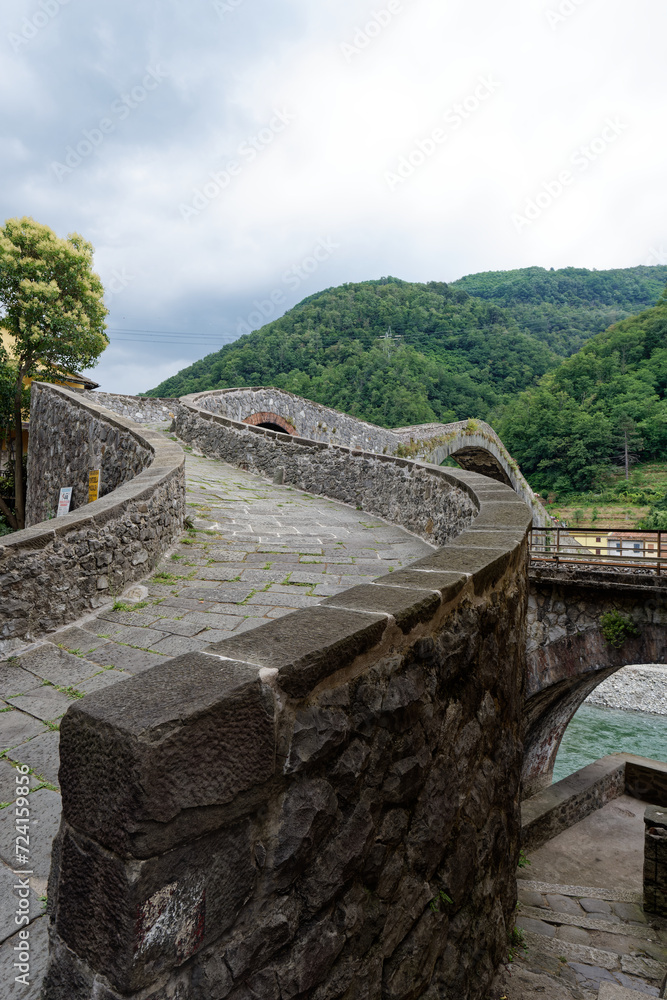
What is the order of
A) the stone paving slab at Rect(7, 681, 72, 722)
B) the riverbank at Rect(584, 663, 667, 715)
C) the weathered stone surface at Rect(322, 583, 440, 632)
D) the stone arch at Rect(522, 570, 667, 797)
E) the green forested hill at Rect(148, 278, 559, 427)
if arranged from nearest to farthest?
1. the weathered stone surface at Rect(322, 583, 440, 632)
2. the stone paving slab at Rect(7, 681, 72, 722)
3. the stone arch at Rect(522, 570, 667, 797)
4. the riverbank at Rect(584, 663, 667, 715)
5. the green forested hill at Rect(148, 278, 559, 427)

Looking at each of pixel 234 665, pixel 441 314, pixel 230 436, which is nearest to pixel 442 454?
pixel 230 436

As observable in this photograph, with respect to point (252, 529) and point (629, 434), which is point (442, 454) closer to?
point (629, 434)

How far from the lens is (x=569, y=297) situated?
58.0 m

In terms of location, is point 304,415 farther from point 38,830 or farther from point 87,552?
point 38,830

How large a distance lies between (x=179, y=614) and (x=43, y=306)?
14.2m

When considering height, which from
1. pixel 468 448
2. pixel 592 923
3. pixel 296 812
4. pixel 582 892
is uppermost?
pixel 468 448

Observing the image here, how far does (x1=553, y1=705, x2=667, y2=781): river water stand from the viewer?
628 inches

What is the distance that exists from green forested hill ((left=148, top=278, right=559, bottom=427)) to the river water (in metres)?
20.4

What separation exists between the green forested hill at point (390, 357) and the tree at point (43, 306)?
11593 mm

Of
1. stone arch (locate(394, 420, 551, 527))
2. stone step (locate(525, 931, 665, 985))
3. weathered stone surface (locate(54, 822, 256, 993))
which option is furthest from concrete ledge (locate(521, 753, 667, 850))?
stone arch (locate(394, 420, 551, 527))

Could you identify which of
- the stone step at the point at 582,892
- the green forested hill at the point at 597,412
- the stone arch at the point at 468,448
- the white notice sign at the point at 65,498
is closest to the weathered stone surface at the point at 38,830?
the white notice sign at the point at 65,498

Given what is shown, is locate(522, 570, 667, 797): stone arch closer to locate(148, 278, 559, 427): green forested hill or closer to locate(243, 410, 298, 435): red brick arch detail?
locate(243, 410, 298, 435): red brick arch detail

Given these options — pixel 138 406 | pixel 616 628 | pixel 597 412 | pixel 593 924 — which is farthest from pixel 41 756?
pixel 597 412

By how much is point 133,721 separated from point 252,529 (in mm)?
5209
